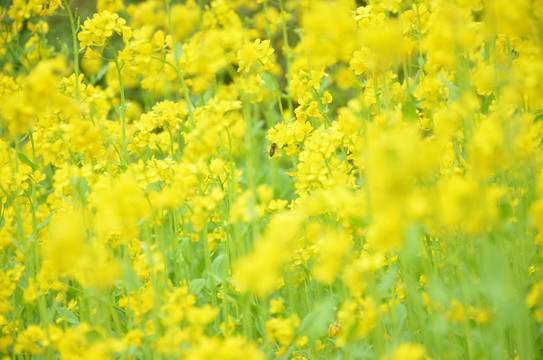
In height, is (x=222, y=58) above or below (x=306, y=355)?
above

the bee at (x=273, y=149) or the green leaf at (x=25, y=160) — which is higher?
the green leaf at (x=25, y=160)

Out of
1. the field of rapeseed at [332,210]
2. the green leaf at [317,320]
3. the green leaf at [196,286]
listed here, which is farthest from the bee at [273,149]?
the green leaf at [317,320]

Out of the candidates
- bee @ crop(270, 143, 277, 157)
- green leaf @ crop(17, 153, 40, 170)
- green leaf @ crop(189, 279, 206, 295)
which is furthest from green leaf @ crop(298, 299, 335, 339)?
green leaf @ crop(17, 153, 40, 170)

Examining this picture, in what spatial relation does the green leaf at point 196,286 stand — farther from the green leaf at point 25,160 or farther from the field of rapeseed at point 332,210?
the green leaf at point 25,160

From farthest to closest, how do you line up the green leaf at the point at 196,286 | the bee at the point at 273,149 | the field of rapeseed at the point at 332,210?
Result: the bee at the point at 273,149
the green leaf at the point at 196,286
the field of rapeseed at the point at 332,210

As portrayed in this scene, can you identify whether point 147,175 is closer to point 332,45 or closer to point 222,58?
point 222,58

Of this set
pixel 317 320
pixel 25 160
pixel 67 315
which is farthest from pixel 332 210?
pixel 25 160

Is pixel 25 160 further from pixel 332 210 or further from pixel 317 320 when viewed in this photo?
pixel 317 320

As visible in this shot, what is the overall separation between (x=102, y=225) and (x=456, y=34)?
4.08 feet

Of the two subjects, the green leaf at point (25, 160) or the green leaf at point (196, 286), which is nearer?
the green leaf at point (196, 286)

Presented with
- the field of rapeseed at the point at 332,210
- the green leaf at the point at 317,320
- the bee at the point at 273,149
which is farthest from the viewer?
the bee at the point at 273,149

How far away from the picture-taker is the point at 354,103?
188 centimetres

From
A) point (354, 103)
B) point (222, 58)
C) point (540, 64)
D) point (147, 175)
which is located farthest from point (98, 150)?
point (540, 64)

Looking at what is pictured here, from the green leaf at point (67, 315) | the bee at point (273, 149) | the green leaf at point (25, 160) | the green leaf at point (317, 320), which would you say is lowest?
the green leaf at point (67, 315)
